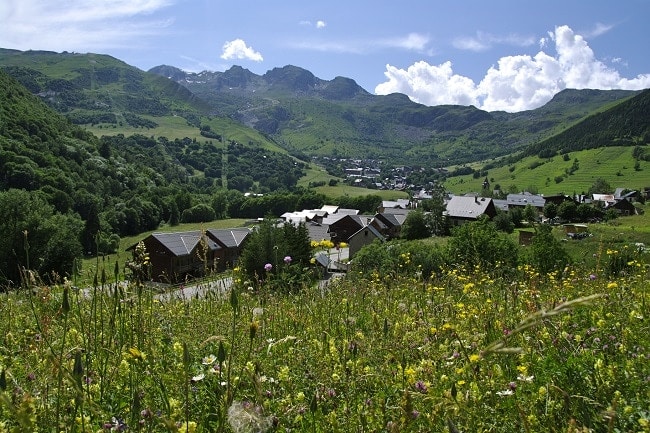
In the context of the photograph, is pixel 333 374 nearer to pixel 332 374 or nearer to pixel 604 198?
pixel 332 374

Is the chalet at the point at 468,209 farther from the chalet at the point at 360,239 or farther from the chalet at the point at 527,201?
the chalet at the point at 360,239

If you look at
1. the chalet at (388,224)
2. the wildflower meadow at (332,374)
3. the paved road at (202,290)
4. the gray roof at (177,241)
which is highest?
the wildflower meadow at (332,374)

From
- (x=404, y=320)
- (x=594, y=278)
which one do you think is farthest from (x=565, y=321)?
(x=594, y=278)

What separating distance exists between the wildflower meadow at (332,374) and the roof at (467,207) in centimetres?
10721

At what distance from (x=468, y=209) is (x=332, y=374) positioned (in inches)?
4433

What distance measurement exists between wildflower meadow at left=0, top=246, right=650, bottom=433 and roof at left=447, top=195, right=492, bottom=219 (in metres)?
107

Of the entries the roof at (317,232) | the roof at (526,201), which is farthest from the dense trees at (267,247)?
the roof at (526,201)

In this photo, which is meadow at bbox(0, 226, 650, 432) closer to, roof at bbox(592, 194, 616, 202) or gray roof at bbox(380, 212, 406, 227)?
gray roof at bbox(380, 212, 406, 227)

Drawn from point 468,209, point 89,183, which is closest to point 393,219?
point 468,209

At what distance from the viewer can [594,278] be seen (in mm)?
7102

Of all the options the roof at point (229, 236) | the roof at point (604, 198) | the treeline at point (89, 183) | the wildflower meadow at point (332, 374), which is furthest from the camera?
the roof at point (604, 198)

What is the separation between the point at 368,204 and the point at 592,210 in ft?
238

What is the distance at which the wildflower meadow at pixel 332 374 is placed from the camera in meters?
2.45

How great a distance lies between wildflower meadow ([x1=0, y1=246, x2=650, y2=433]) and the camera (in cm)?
245
